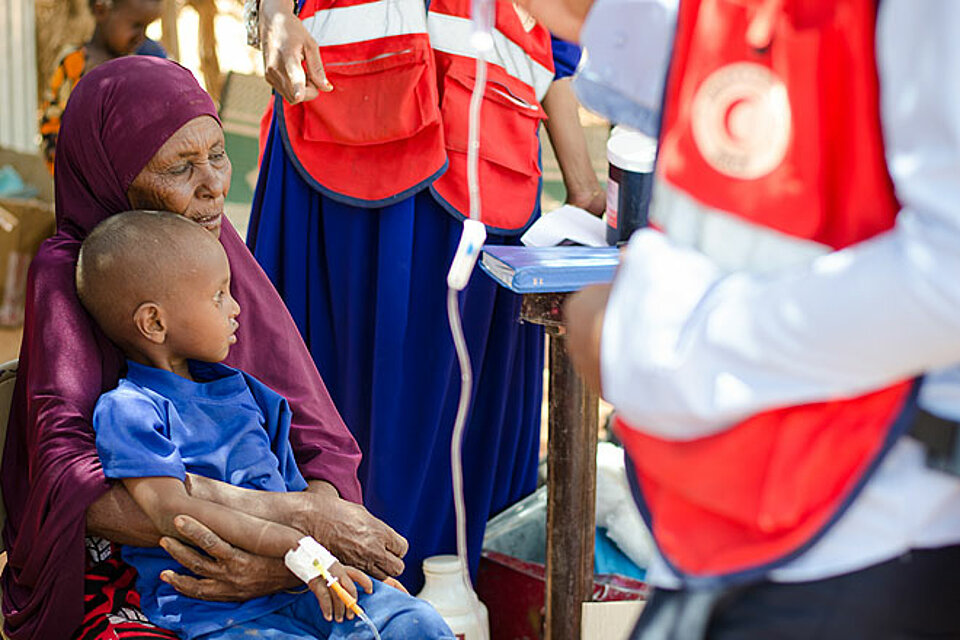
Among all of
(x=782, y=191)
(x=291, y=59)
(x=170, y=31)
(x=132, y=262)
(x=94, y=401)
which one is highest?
(x=782, y=191)

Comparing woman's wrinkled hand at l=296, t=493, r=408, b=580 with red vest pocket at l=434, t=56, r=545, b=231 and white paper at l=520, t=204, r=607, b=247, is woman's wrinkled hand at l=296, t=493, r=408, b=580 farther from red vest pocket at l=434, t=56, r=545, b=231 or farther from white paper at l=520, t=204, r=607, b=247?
red vest pocket at l=434, t=56, r=545, b=231

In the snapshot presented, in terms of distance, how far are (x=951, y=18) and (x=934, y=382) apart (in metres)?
0.28

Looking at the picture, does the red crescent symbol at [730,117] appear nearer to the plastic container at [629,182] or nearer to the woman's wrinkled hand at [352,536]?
the woman's wrinkled hand at [352,536]

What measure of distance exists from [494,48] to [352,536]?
4.52 ft

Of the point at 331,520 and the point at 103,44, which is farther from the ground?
the point at 103,44

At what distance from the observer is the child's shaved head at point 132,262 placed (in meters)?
1.87

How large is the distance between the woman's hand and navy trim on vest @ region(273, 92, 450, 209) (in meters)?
0.36

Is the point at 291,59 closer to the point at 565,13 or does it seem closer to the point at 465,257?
Result: the point at 465,257

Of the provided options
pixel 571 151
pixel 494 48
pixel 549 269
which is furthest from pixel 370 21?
pixel 549 269

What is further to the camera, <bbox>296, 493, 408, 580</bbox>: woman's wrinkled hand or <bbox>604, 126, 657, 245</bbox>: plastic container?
<bbox>604, 126, 657, 245</bbox>: plastic container

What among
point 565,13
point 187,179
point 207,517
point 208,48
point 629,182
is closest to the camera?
point 565,13

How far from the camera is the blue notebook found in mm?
2088

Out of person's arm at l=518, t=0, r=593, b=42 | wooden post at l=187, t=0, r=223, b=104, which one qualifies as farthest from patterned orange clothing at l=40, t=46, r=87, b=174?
person's arm at l=518, t=0, r=593, b=42

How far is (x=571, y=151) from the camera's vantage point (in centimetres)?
305
